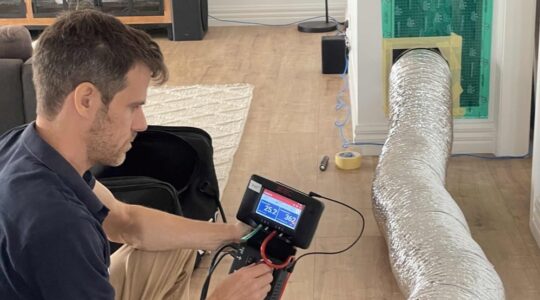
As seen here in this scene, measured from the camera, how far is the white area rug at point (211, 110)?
12.9 feet

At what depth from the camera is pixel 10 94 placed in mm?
3311

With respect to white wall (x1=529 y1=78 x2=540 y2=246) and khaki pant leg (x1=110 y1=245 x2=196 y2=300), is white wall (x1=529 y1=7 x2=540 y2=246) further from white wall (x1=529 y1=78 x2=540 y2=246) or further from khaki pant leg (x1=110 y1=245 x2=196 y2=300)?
khaki pant leg (x1=110 y1=245 x2=196 y2=300)

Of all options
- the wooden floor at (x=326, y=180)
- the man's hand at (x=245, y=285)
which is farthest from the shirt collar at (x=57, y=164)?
the wooden floor at (x=326, y=180)

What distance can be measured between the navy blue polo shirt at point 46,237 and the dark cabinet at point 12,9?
4.91 meters

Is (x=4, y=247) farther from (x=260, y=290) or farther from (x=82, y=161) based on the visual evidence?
(x=260, y=290)

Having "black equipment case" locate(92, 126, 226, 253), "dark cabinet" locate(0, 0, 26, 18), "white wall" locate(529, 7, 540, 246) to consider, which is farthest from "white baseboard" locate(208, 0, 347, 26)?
"black equipment case" locate(92, 126, 226, 253)

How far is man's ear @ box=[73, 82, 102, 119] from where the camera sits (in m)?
1.59

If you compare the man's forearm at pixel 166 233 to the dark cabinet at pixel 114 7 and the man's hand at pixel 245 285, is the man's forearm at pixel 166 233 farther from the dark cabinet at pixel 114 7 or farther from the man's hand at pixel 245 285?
the dark cabinet at pixel 114 7

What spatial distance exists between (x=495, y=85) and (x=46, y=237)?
8.36ft

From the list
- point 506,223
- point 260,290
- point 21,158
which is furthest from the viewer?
point 506,223

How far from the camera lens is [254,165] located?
12.1ft

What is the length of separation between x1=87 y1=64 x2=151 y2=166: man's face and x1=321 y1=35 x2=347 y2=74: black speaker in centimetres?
333

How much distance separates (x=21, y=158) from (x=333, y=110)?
2897mm

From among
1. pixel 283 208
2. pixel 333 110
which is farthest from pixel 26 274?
pixel 333 110
